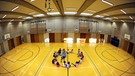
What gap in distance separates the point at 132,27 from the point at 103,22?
21.4 feet

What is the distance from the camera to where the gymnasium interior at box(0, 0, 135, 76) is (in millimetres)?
9570

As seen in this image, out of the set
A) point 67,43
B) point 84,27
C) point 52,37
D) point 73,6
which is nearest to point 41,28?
point 52,37

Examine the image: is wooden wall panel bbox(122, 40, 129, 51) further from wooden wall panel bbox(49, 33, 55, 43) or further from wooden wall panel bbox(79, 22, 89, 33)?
wooden wall panel bbox(49, 33, 55, 43)

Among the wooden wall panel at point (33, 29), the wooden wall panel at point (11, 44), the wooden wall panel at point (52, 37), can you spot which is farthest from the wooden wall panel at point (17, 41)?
the wooden wall panel at point (52, 37)

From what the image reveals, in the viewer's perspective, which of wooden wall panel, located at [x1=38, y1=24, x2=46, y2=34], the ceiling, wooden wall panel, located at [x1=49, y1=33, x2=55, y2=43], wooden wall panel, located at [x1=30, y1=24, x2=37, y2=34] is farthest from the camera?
wooden wall panel, located at [x1=49, y1=33, x2=55, y2=43]

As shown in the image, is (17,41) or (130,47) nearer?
(130,47)

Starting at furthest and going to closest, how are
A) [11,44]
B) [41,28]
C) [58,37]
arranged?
[58,37] → [41,28] → [11,44]

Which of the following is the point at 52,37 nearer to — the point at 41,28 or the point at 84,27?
the point at 41,28

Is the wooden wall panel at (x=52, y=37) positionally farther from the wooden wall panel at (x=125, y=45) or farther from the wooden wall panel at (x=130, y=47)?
the wooden wall panel at (x=130, y=47)

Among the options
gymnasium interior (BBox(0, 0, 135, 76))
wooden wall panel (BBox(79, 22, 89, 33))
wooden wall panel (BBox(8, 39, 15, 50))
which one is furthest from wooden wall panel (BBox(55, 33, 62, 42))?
wooden wall panel (BBox(8, 39, 15, 50))

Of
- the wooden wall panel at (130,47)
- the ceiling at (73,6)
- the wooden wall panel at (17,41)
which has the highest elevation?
the ceiling at (73,6)

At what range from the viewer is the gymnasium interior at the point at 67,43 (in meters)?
9.57

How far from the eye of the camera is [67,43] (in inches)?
760

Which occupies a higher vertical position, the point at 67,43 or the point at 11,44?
the point at 11,44
